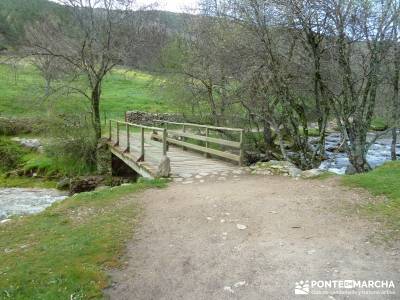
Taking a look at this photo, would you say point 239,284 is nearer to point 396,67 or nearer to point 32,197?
point 396,67

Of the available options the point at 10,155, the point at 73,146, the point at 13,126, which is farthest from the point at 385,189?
the point at 13,126

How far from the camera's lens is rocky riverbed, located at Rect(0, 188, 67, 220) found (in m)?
11.6

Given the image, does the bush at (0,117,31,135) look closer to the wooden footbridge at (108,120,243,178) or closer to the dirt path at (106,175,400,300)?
the wooden footbridge at (108,120,243,178)

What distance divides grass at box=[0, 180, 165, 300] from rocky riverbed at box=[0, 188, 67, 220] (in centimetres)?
401

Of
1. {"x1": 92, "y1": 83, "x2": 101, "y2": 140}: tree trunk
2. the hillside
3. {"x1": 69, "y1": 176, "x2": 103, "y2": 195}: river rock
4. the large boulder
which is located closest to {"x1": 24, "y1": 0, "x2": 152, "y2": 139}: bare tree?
{"x1": 92, "y1": 83, "x2": 101, "y2": 140}: tree trunk

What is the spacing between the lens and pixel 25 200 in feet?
42.9

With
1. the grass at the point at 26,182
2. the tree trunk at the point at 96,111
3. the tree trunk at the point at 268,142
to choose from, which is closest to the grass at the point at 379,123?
the tree trunk at the point at 268,142

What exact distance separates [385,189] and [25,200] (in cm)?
1097

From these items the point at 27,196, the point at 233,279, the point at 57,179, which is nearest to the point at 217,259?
the point at 233,279

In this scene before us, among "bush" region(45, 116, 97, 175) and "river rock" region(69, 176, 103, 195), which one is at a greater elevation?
"bush" region(45, 116, 97, 175)

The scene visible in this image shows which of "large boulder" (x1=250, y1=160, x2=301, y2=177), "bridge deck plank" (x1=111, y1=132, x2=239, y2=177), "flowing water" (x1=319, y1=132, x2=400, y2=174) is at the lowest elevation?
"flowing water" (x1=319, y1=132, x2=400, y2=174)

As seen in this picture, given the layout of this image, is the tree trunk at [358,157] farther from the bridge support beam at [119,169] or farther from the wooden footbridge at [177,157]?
the bridge support beam at [119,169]

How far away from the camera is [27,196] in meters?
13.7

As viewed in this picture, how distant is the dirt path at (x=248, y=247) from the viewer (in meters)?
4.48
